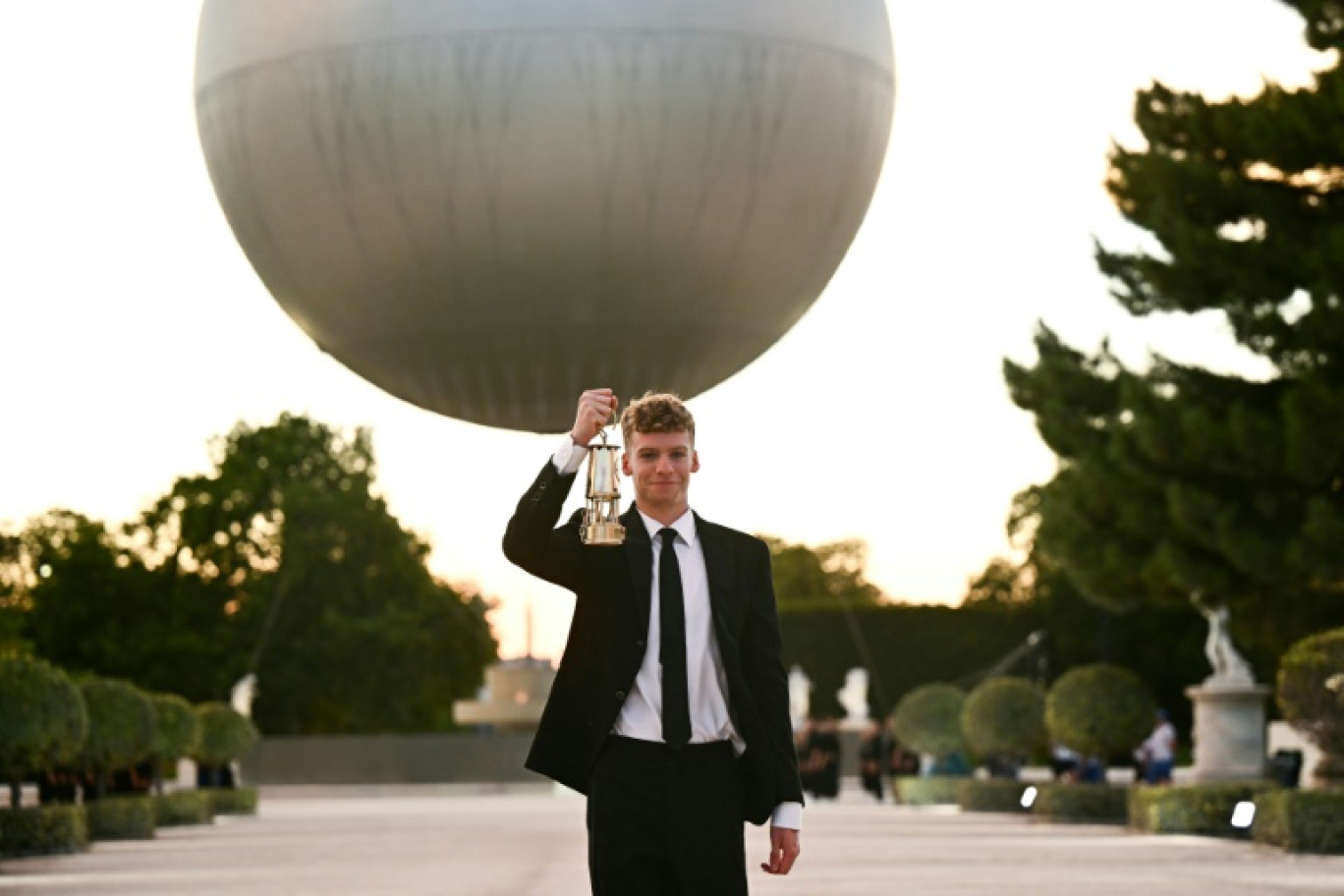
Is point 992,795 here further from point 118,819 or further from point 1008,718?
point 118,819

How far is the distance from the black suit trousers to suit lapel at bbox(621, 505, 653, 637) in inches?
11.2

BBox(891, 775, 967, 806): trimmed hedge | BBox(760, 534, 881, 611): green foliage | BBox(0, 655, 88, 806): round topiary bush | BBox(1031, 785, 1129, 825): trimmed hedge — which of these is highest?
BBox(760, 534, 881, 611): green foliage

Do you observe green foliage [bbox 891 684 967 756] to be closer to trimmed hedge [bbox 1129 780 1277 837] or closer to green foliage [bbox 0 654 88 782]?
trimmed hedge [bbox 1129 780 1277 837]

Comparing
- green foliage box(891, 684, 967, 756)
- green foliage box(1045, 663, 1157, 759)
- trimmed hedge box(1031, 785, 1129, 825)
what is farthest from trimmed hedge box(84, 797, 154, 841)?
green foliage box(891, 684, 967, 756)

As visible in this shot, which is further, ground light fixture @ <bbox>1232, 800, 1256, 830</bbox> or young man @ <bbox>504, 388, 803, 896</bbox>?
ground light fixture @ <bbox>1232, 800, 1256, 830</bbox>

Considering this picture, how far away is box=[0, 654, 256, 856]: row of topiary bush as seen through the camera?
25.2m

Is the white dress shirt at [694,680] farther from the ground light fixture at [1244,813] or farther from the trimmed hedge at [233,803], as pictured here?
the trimmed hedge at [233,803]

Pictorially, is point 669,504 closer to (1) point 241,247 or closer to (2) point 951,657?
(1) point 241,247

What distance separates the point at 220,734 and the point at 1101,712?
627 inches

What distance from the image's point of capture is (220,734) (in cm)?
4497

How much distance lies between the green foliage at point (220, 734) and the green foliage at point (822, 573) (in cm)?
8553

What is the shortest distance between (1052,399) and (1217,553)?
3.92m

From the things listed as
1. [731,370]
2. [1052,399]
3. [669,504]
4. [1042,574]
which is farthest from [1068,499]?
[1042,574]

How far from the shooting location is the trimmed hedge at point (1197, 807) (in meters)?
28.9
